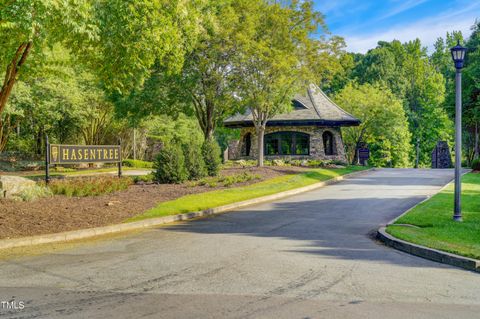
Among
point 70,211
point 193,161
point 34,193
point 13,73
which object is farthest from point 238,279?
point 193,161

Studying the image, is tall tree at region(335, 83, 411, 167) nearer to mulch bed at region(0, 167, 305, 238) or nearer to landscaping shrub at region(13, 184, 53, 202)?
mulch bed at region(0, 167, 305, 238)

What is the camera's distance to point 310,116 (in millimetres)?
40688

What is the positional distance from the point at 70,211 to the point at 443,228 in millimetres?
10104

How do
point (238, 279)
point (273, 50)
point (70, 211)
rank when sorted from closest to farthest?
point (238, 279) < point (70, 211) < point (273, 50)

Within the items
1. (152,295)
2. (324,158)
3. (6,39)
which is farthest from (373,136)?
(152,295)

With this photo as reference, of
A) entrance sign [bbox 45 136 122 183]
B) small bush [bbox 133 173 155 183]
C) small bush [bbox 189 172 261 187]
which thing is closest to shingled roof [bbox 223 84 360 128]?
small bush [bbox 189 172 261 187]

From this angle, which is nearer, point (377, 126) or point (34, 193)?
point (34, 193)

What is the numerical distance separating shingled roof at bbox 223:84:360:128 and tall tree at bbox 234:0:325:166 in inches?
408

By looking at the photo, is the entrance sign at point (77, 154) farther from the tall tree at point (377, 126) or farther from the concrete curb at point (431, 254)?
the tall tree at point (377, 126)

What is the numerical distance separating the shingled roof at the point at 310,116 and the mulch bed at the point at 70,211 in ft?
79.8

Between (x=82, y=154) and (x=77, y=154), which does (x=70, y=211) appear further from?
(x=82, y=154)

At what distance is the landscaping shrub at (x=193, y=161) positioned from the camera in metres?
22.6

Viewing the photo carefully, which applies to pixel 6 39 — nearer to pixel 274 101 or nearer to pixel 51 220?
pixel 51 220

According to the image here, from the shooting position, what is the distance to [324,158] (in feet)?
134
